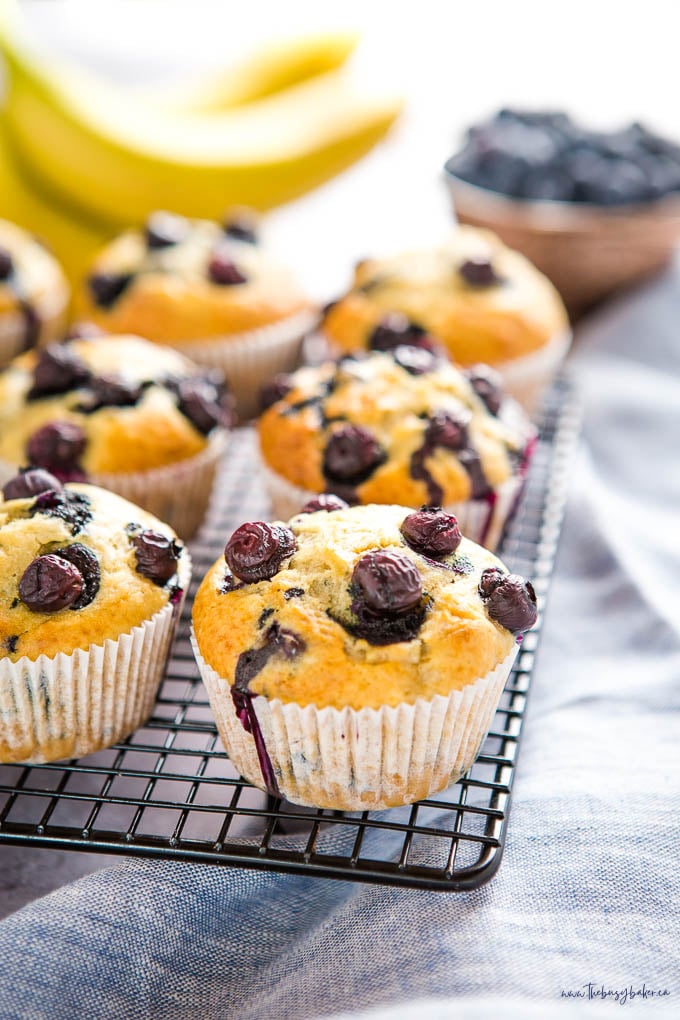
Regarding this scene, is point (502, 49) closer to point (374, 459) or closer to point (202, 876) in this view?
point (374, 459)

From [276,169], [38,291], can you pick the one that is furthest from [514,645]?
[276,169]

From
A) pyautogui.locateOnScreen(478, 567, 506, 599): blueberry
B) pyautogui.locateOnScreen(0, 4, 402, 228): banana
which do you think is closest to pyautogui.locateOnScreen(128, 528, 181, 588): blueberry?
pyautogui.locateOnScreen(478, 567, 506, 599): blueberry

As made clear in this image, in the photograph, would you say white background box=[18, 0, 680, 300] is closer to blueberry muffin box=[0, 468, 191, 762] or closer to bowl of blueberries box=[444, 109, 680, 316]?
bowl of blueberries box=[444, 109, 680, 316]

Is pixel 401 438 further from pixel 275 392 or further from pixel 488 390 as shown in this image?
pixel 275 392

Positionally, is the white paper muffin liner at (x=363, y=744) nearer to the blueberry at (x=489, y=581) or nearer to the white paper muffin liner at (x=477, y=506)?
the blueberry at (x=489, y=581)

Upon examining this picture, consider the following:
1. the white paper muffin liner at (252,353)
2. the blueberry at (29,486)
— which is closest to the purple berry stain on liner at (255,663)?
the blueberry at (29,486)

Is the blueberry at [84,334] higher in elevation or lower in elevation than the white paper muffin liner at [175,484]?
Result: higher
